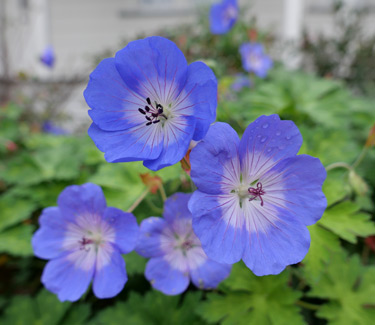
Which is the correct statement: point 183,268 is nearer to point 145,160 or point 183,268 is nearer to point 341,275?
point 145,160

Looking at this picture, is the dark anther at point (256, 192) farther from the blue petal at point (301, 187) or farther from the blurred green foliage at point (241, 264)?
the blurred green foliage at point (241, 264)

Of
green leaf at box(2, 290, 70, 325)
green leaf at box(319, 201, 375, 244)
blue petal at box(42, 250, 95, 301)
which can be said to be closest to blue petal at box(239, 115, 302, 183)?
green leaf at box(319, 201, 375, 244)

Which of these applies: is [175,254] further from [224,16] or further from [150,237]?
[224,16]

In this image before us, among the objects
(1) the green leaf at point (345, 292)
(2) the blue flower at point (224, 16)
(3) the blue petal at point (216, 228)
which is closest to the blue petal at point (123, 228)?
(3) the blue petal at point (216, 228)

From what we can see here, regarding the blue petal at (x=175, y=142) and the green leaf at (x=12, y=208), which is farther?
the green leaf at (x=12, y=208)

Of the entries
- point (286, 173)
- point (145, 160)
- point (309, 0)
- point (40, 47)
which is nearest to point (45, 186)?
point (145, 160)

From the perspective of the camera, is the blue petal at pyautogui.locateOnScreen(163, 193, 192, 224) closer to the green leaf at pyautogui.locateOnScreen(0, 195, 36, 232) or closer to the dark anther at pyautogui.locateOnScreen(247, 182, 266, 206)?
the dark anther at pyautogui.locateOnScreen(247, 182, 266, 206)
